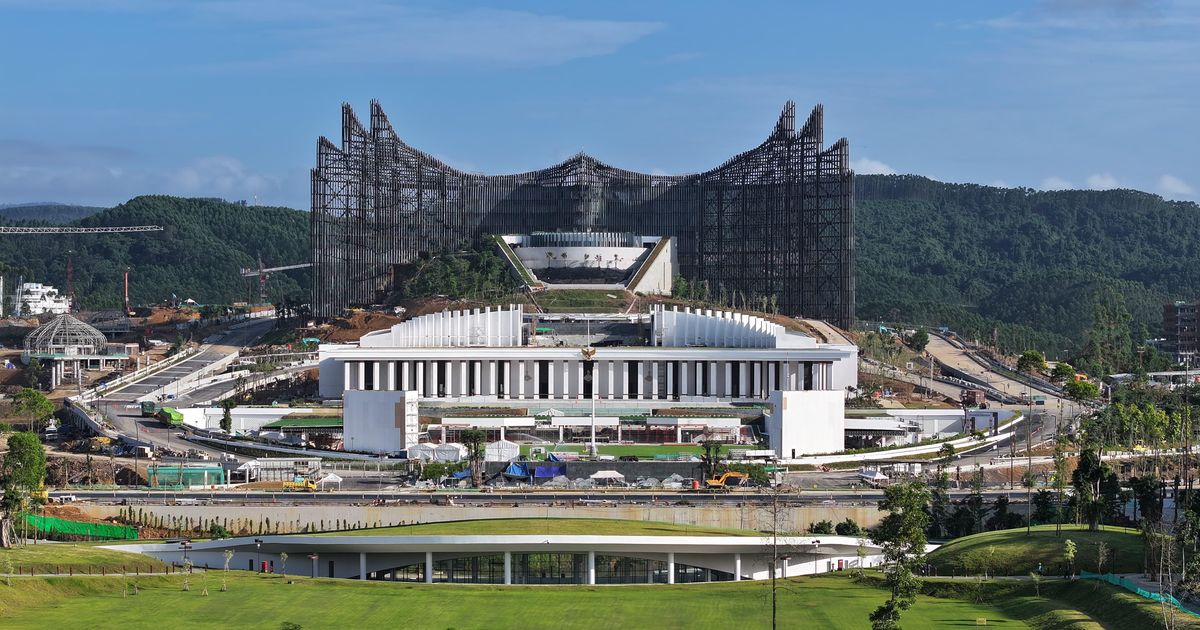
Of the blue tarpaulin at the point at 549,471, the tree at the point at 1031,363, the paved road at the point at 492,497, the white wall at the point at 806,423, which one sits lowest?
the paved road at the point at 492,497

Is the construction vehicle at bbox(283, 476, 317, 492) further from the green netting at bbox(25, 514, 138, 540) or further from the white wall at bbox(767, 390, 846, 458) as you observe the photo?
the white wall at bbox(767, 390, 846, 458)

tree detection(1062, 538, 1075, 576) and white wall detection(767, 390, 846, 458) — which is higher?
white wall detection(767, 390, 846, 458)

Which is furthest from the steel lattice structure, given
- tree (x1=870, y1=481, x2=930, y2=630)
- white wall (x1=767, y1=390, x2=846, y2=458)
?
tree (x1=870, y1=481, x2=930, y2=630)

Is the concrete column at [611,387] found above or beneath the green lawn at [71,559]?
above

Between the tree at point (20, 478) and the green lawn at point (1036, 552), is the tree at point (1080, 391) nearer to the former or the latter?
the green lawn at point (1036, 552)

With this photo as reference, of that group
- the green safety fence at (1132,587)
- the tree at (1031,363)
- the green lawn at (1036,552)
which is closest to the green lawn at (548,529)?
the green lawn at (1036,552)

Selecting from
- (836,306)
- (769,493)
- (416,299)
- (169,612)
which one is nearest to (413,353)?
(416,299)
